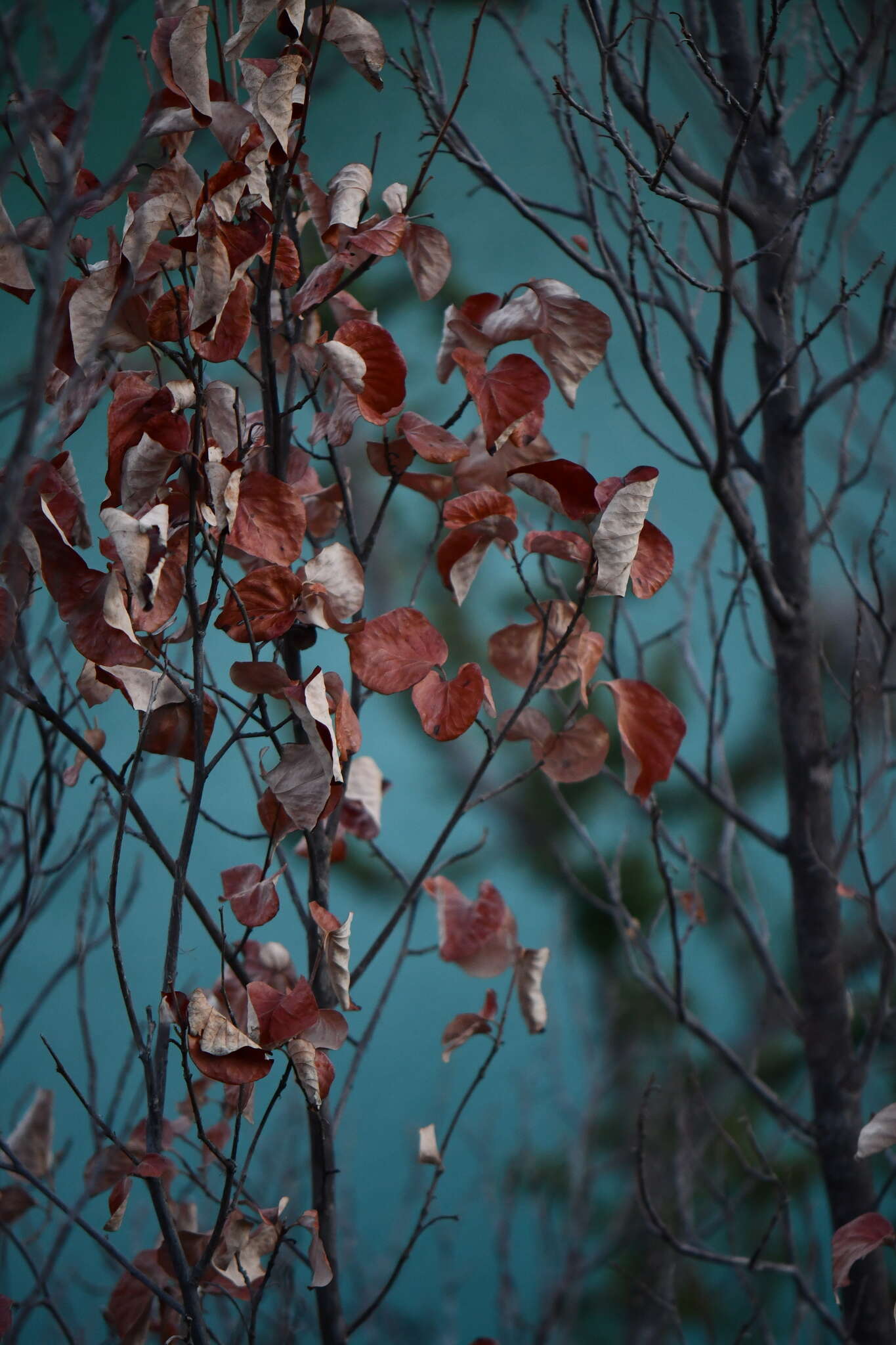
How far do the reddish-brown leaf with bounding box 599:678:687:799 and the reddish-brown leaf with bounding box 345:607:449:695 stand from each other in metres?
0.11

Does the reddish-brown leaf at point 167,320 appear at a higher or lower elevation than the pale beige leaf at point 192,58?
lower

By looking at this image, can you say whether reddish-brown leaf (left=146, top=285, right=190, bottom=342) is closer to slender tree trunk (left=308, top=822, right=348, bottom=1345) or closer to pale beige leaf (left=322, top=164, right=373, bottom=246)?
pale beige leaf (left=322, top=164, right=373, bottom=246)

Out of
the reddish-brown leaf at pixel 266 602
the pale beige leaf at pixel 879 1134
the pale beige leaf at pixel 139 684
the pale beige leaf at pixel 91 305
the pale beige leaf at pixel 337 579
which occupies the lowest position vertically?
the pale beige leaf at pixel 879 1134

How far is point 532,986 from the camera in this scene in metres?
0.70

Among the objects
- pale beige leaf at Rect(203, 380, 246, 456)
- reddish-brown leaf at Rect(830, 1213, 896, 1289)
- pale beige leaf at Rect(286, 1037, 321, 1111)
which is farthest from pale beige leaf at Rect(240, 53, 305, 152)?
reddish-brown leaf at Rect(830, 1213, 896, 1289)

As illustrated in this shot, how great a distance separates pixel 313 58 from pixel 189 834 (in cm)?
44

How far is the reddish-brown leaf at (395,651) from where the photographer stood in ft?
2.00

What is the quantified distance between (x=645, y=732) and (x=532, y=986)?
0.19 m

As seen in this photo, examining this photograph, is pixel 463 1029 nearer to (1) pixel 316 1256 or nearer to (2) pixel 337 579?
(1) pixel 316 1256

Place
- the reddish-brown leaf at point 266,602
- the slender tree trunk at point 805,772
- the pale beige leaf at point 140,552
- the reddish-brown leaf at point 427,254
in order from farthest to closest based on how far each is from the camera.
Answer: the slender tree trunk at point 805,772
the reddish-brown leaf at point 427,254
the reddish-brown leaf at point 266,602
the pale beige leaf at point 140,552

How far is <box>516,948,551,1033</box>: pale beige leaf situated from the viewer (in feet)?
2.28

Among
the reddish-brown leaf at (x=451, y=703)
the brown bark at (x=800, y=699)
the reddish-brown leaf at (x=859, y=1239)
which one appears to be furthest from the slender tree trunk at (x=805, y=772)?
the reddish-brown leaf at (x=451, y=703)

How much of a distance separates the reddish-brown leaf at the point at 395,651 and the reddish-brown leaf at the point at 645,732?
0.36 ft

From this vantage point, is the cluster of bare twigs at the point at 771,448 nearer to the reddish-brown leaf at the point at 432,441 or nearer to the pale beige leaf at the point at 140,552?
the reddish-brown leaf at the point at 432,441
